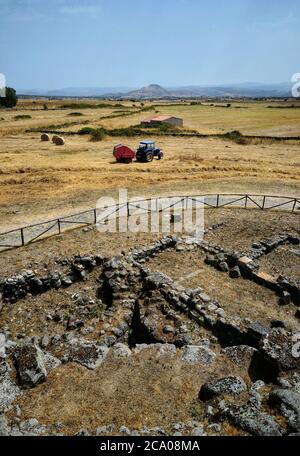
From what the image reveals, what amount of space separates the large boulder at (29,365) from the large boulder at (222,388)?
4.35 metres

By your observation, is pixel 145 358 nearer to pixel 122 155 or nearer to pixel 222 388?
pixel 222 388

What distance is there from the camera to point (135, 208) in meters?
22.7

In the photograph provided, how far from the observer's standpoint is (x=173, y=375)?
32.6 ft

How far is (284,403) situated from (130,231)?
12.3m

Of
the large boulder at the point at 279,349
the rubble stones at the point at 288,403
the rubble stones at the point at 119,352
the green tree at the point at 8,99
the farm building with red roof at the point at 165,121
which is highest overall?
the green tree at the point at 8,99

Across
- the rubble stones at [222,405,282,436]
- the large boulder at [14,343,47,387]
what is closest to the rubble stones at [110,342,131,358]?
the large boulder at [14,343,47,387]

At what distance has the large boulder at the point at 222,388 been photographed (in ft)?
29.3

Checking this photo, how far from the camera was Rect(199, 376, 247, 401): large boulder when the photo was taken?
8922 millimetres

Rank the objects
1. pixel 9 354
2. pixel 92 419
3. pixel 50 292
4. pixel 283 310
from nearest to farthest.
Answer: pixel 92 419 < pixel 9 354 < pixel 283 310 < pixel 50 292

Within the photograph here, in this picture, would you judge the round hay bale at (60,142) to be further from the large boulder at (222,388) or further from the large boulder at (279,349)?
the large boulder at (222,388)

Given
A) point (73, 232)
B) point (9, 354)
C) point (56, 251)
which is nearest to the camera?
point (9, 354)

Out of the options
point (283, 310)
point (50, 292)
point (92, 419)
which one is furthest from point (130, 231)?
point (92, 419)

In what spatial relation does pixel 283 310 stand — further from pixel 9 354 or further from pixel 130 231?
pixel 9 354

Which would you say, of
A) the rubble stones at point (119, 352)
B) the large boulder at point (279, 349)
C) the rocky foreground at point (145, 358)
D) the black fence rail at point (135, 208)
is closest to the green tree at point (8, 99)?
the black fence rail at point (135, 208)
